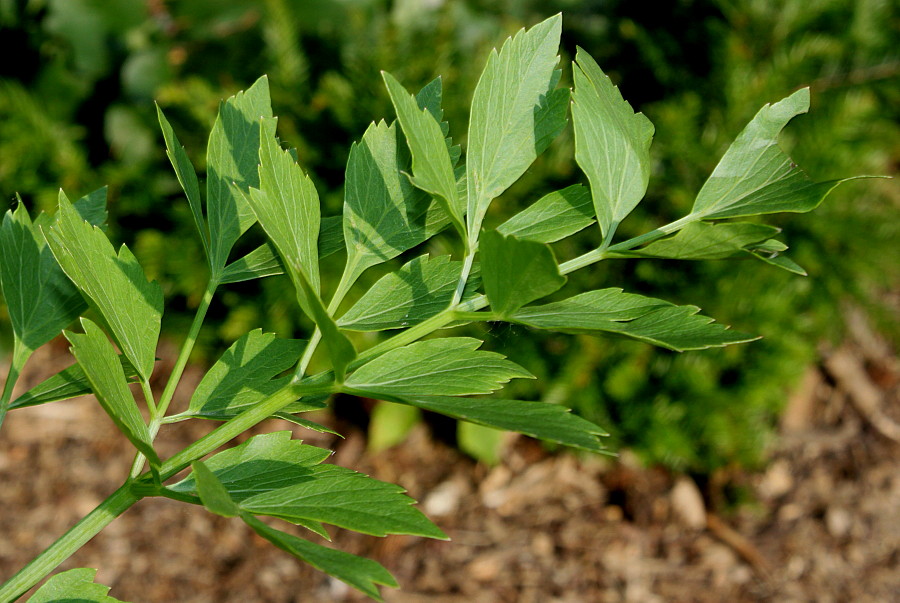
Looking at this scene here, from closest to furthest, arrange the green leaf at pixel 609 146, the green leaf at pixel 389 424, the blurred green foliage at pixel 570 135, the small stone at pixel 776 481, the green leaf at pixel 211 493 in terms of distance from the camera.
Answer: the green leaf at pixel 211 493
the green leaf at pixel 609 146
the blurred green foliage at pixel 570 135
the green leaf at pixel 389 424
the small stone at pixel 776 481

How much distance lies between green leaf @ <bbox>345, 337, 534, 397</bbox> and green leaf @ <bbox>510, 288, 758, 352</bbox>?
0.10 feet

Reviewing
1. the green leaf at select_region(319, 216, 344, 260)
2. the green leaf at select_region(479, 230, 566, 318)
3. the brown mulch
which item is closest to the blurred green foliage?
the brown mulch

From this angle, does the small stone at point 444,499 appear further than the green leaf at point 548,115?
Yes

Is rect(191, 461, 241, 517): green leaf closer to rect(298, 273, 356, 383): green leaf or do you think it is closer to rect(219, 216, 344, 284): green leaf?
rect(298, 273, 356, 383): green leaf

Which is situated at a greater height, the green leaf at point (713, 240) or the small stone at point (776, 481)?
the green leaf at point (713, 240)

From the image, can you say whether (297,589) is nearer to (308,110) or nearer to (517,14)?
(308,110)

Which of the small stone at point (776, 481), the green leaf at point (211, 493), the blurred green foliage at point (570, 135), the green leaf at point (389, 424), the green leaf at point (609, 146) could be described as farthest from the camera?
the small stone at point (776, 481)

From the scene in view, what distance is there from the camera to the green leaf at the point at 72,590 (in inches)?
15.4

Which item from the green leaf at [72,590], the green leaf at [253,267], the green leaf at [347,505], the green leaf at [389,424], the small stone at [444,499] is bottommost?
the small stone at [444,499]

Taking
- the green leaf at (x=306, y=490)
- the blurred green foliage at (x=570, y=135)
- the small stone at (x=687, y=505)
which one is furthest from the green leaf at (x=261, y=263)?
the small stone at (x=687, y=505)

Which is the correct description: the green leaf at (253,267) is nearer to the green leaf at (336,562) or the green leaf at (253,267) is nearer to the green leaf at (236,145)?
the green leaf at (236,145)

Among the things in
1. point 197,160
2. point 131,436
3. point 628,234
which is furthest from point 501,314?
point 197,160

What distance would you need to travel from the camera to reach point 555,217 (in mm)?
438

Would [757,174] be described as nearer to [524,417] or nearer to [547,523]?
[524,417]
